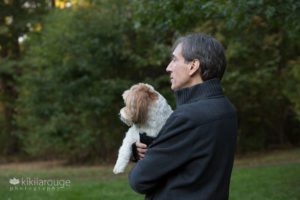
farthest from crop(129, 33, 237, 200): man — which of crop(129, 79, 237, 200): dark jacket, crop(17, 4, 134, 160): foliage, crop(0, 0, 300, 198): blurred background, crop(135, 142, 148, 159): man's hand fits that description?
crop(17, 4, 134, 160): foliage

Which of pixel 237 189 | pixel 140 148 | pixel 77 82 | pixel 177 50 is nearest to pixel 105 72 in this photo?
pixel 77 82

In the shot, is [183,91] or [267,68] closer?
[183,91]

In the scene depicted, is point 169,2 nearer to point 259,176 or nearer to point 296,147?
point 259,176

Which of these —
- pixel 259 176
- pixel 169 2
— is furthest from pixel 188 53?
pixel 259 176

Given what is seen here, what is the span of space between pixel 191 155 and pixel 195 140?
61mm

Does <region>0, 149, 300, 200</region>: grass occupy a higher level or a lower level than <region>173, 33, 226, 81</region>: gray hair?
lower

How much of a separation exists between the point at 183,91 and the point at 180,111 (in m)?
0.13

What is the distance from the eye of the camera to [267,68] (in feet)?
49.8

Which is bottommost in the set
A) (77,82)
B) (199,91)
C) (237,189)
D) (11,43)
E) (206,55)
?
(237,189)

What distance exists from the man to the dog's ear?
3.43ft

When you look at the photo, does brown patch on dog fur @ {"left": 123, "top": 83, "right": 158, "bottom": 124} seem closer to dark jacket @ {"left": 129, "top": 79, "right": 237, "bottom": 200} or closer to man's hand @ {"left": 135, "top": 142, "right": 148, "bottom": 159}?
man's hand @ {"left": 135, "top": 142, "right": 148, "bottom": 159}

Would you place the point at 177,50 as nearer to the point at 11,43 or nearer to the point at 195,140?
the point at 195,140

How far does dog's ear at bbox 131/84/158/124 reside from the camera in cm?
317

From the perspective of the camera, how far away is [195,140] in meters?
1.97
